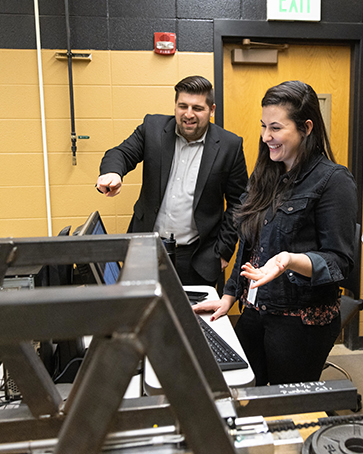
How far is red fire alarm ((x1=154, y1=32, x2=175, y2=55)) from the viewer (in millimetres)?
2742

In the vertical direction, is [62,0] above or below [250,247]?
above

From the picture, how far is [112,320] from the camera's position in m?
0.32

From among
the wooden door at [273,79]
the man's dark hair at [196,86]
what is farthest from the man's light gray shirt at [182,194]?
the wooden door at [273,79]

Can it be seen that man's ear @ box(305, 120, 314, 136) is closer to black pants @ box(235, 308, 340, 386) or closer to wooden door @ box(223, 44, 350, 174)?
black pants @ box(235, 308, 340, 386)

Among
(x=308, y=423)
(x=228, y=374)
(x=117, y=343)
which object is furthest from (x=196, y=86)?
(x=117, y=343)

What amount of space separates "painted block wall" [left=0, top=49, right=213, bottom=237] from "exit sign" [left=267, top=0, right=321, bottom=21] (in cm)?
53

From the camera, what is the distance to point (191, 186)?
241 centimetres

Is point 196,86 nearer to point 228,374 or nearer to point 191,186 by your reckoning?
point 191,186

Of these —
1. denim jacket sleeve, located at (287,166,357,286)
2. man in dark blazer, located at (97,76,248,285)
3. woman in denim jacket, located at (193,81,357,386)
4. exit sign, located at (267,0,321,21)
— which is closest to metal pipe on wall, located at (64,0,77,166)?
man in dark blazer, located at (97,76,248,285)

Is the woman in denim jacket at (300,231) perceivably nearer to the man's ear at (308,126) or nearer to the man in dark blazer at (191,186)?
the man's ear at (308,126)

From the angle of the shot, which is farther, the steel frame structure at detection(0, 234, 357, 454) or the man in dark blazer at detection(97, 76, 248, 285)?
the man in dark blazer at detection(97, 76, 248, 285)

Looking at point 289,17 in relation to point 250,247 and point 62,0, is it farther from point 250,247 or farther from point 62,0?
point 250,247

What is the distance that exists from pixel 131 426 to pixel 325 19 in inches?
121

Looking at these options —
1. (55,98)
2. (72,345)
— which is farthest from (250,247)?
(55,98)
